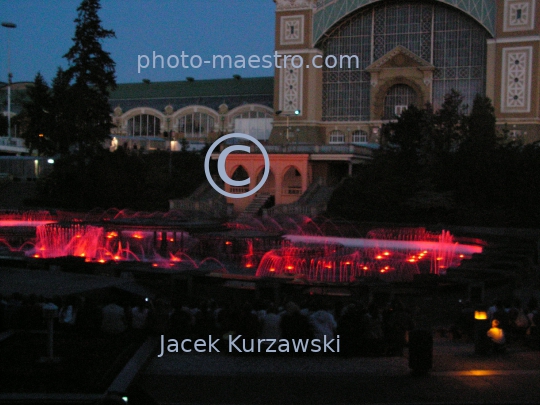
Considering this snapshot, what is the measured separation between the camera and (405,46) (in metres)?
51.9

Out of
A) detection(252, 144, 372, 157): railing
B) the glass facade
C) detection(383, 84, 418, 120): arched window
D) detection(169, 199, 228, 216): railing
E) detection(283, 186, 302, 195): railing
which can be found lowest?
detection(169, 199, 228, 216): railing

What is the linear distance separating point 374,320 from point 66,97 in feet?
127

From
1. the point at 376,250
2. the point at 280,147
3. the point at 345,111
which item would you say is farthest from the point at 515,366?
the point at 345,111

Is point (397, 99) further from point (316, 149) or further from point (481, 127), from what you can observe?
point (481, 127)

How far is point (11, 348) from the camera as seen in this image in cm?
1112

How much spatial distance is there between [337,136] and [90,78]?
18.1 metres

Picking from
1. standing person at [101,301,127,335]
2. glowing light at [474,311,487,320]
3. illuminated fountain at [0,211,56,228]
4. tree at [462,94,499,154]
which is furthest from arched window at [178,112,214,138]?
glowing light at [474,311,487,320]

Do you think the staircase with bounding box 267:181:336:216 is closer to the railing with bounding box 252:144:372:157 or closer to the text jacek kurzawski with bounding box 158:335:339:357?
the railing with bounding box 252:144:372:157

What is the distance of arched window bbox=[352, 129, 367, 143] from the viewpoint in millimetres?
53716

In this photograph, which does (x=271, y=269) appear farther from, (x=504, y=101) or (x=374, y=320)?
(x=504, y=101)

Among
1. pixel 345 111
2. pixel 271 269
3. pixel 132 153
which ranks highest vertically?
pixel 345 111

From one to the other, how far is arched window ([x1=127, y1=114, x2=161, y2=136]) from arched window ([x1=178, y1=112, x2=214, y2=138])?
2.76m

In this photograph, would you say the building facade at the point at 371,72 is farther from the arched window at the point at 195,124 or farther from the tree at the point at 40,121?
the arched window at the point at 195,124

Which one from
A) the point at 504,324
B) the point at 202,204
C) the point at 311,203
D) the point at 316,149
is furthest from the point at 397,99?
the point at 504,324
